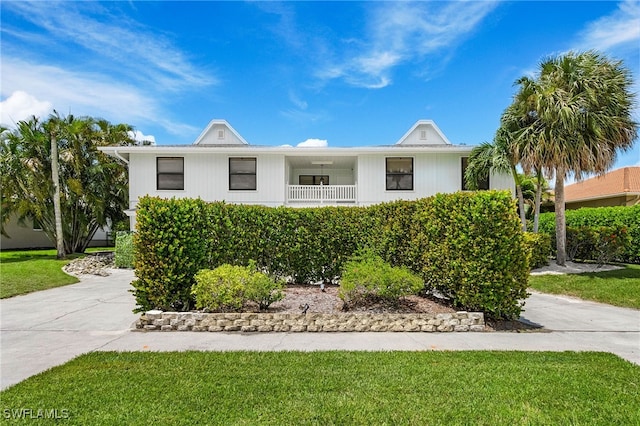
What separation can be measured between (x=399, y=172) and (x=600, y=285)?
8573 millimetres

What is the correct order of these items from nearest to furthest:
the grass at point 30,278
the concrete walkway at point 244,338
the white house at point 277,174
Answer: the concrete walkway at point 244,338 → the grass at point 30,278 → the white house at point 277,174

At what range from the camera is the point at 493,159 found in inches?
537

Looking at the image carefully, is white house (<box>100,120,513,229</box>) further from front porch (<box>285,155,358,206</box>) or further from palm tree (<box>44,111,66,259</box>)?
palm tree (<box>44,111,66,259</box>)

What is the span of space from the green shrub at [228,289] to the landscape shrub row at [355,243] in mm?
492

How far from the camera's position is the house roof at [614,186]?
20223 mm

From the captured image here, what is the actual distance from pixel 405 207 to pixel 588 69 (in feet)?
30.0

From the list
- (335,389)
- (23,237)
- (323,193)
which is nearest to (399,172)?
(323,193)

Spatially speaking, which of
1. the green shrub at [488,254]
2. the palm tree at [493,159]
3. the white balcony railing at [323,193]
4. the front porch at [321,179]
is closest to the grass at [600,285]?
the green shrub at [488,254]

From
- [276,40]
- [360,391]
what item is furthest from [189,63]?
[360,391]

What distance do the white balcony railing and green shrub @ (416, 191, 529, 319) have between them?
1011cm

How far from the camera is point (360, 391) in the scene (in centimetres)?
352

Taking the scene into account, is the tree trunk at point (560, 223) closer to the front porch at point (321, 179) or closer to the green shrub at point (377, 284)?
the front porch at point (321, 179)

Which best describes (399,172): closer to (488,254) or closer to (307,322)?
(488,254)

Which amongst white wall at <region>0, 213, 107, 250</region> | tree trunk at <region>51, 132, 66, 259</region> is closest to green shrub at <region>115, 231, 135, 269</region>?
tree trunk at <region>51, 132, 66, 259</region>
